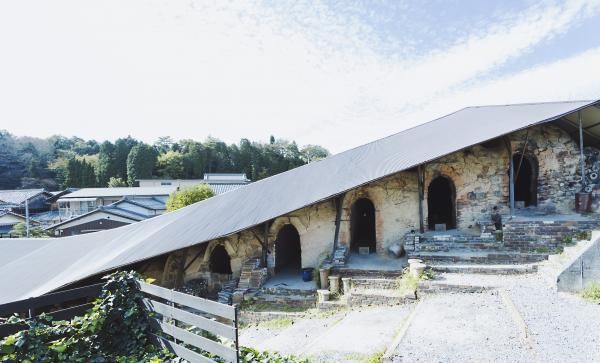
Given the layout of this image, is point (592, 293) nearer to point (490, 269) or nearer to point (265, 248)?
point (490, 269)

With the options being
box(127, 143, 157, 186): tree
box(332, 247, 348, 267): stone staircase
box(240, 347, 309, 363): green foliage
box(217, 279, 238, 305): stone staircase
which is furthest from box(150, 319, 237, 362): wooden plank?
box(127, 143, 157, 186): tree

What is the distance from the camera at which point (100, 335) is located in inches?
188

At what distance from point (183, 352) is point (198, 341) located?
400 millimetres

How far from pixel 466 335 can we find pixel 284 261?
28.0 feet

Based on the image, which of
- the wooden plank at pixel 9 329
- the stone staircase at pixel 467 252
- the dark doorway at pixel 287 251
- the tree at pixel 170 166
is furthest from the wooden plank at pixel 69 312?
the tree at pixel 170 166

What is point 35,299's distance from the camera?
4730 millimetres

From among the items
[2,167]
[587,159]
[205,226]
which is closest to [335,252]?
→ [205,226]

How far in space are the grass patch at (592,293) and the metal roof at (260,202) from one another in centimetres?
443

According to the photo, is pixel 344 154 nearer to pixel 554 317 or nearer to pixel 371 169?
pixel 371 169

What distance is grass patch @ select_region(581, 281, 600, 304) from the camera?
21.2ft

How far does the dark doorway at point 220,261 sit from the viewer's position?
11891 mm

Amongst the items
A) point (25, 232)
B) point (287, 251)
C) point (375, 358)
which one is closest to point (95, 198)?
point (25, 232)

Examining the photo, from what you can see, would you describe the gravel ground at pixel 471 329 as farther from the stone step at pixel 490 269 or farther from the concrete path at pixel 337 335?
the stone step at pixel 490 269

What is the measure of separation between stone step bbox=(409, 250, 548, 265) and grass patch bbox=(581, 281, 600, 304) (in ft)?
6.80
